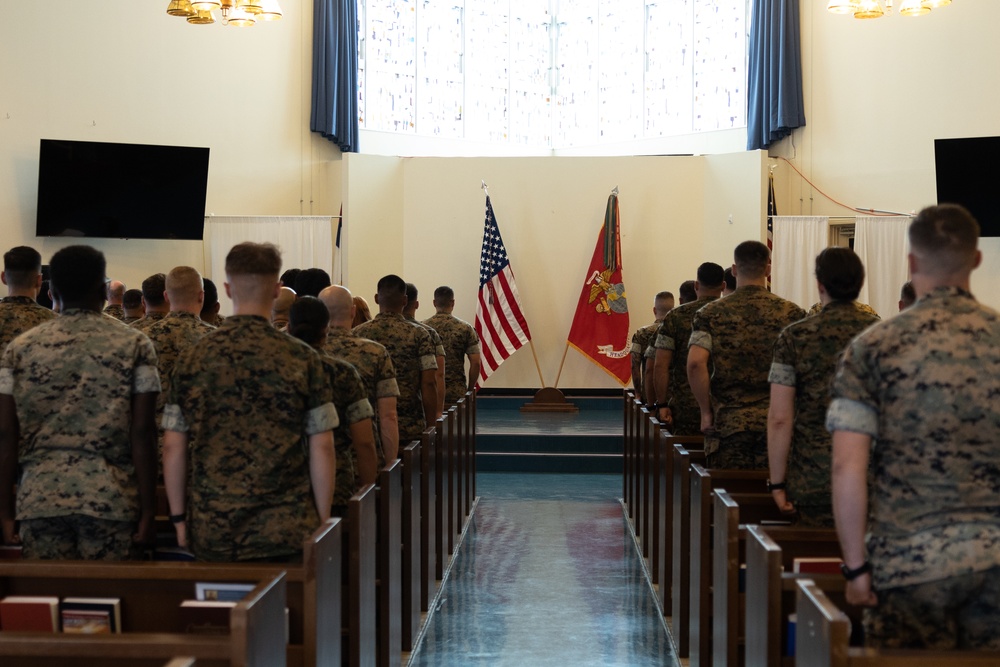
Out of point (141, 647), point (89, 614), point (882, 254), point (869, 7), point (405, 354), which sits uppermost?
point (869, 7)

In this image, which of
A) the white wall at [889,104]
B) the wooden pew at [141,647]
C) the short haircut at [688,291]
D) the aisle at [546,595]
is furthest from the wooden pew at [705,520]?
the white wall at [889,104]

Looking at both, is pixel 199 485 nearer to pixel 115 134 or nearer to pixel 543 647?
pixel 543 647

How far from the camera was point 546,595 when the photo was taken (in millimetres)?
5469

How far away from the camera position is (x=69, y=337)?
2988mm

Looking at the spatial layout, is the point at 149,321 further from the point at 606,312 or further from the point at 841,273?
the point at 606,312

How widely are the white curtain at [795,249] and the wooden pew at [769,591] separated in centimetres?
879

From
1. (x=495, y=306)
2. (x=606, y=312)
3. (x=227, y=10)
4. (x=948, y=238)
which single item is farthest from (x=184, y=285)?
(x=606, y=312)

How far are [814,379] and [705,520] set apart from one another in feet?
2.30

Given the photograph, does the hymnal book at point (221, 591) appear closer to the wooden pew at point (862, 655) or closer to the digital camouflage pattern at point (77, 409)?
the digital camouflage pattern at point (77, 409)

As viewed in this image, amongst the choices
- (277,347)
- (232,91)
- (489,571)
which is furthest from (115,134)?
(277,347)

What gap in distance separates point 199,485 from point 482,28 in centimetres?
1210

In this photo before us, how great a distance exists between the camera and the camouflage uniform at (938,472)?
2.12 metres

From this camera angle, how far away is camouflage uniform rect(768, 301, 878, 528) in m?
3.38

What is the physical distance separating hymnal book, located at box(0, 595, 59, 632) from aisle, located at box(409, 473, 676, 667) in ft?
6.61
